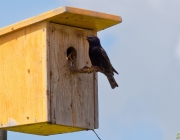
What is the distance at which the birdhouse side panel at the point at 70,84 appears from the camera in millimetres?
6711

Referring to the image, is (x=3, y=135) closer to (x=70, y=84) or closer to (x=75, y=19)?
(x=70, y=84)

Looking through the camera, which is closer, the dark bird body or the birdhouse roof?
the birdhouse roof

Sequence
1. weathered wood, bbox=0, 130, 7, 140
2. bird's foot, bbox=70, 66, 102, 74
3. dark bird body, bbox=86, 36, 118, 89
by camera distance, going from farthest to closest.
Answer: dark bird body, bbox=86, 36, 118, 89
bird's foot, bbox=70, 66, 102, 74
weathered wood, bbox=0, 130, 7, 140

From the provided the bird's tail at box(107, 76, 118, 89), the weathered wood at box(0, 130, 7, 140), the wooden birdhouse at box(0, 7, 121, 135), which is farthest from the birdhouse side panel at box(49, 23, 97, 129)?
the weathered wood at box(0, 130, 7, 140)

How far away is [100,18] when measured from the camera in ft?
22.7

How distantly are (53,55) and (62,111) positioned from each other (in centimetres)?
48

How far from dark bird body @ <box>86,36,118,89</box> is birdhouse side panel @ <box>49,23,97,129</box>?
10 cm

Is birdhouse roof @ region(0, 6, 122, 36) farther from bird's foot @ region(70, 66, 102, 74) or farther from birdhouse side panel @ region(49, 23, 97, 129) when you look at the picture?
bird's foot @ region(70, 66, 102, 74)

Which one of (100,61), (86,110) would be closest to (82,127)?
(86,110)

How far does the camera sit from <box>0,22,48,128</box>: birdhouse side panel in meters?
6.69

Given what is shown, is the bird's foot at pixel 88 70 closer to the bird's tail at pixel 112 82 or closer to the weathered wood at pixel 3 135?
the bird's tail at pixel 112 82

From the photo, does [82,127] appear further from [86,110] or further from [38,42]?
[38,42]

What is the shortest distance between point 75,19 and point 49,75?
546 mm

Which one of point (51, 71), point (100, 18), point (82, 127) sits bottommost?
point (82, 127)
